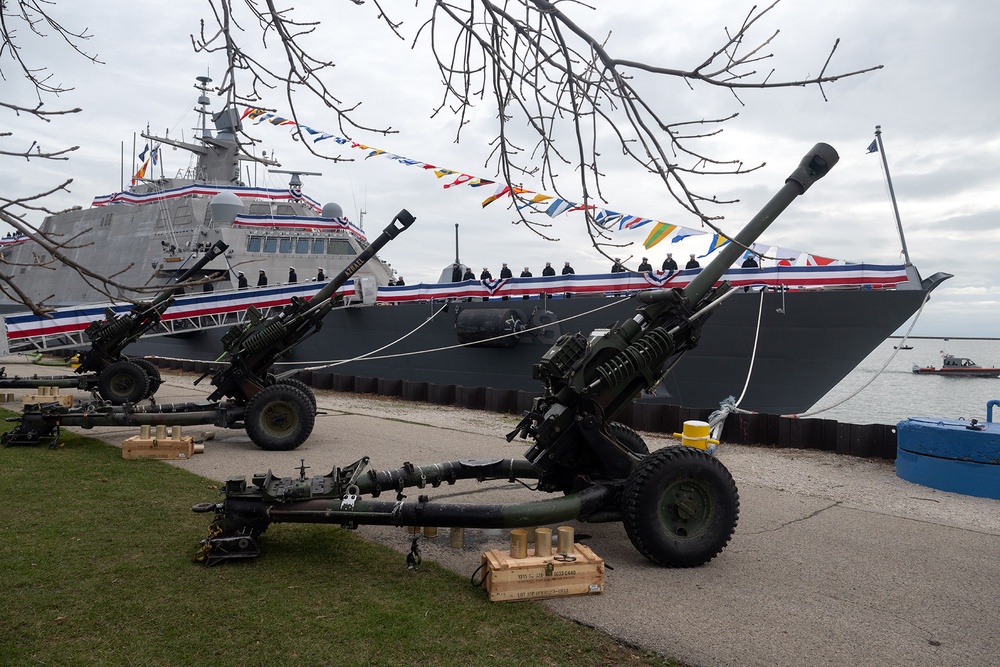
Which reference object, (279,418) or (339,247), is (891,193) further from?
(339,247)

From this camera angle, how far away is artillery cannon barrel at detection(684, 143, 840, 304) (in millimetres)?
4727

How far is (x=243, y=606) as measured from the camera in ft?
11.2

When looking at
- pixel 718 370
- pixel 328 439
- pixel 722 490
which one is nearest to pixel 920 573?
pixel 722 490

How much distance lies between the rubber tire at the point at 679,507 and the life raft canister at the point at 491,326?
9.43 metres

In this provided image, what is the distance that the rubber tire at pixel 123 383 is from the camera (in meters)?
11.0

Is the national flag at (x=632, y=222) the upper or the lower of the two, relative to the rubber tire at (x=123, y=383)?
upper

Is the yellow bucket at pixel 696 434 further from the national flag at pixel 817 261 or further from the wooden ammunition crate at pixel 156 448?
the national flag at pixel 817 261

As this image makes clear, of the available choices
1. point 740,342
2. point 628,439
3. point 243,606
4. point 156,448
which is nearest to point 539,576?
point 243,606

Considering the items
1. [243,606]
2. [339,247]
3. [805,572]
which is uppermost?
[339,247]

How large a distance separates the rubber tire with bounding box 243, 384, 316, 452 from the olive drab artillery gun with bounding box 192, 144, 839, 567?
143 inches

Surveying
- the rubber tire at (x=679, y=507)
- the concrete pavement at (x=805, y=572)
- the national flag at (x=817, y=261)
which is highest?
the national flag at (x=817, y=261)

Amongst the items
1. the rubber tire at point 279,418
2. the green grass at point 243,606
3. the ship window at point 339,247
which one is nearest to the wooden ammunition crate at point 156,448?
the rubber tire at point 279,418

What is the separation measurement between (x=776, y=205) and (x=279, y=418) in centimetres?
584

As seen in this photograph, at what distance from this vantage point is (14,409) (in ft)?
37.4
